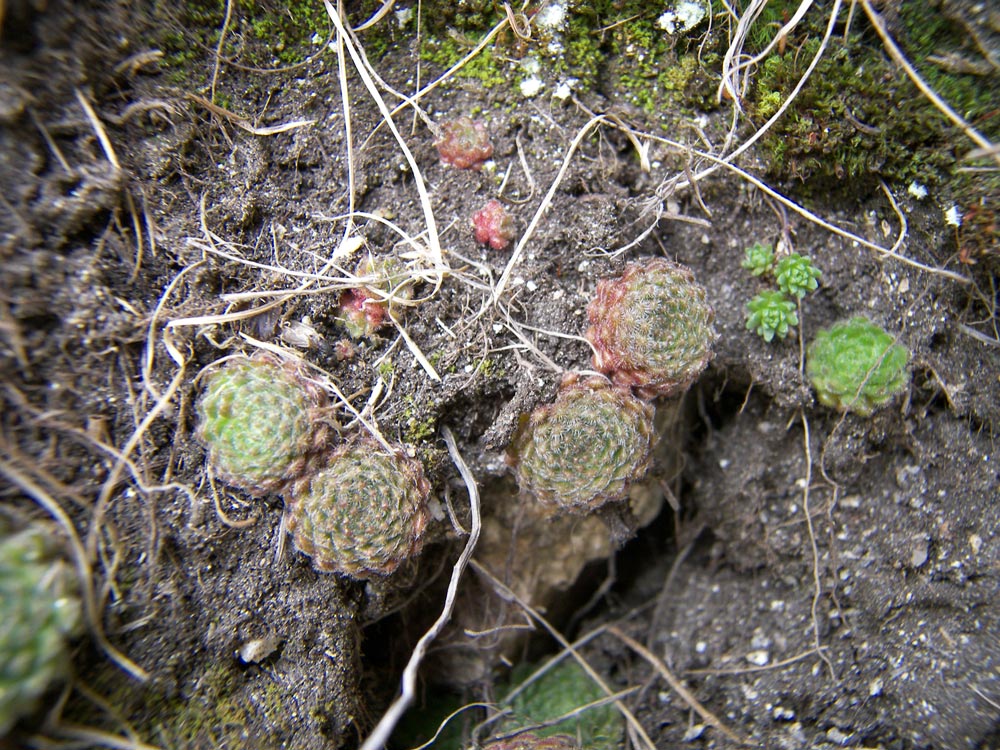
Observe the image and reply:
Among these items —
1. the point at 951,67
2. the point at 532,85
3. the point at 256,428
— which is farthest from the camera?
the point at 532,85

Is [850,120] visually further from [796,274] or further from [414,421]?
[414,421]

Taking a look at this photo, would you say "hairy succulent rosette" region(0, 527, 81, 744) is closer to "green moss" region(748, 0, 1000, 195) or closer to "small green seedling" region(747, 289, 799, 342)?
"small green seedling" region(747, 289, 799, 342)

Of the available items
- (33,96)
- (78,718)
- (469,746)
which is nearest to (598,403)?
(469,746)

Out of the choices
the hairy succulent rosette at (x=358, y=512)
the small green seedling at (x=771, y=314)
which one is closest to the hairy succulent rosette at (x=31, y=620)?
the hairy succulent rosette at (x=358, y=512)

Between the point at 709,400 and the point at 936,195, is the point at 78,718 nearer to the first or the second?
the point at 709,400

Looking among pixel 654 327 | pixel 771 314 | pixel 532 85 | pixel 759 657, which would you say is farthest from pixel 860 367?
pixel 532 85

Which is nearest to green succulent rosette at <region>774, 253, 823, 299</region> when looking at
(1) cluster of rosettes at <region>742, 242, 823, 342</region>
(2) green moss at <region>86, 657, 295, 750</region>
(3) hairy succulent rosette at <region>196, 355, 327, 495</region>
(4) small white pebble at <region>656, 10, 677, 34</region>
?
(1) cluster of rosettes at <region>742, 242, 823, 342</region>
